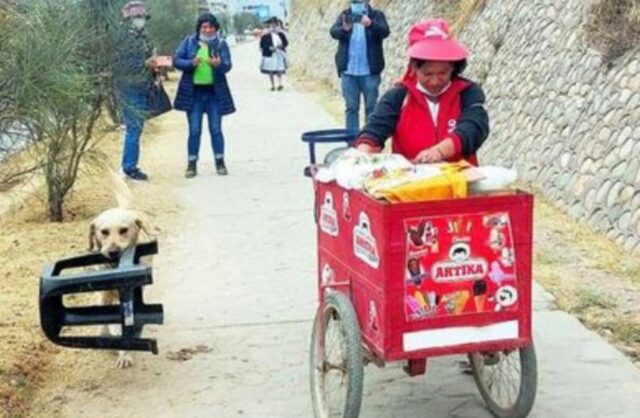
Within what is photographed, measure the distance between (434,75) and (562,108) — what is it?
16.6 ft

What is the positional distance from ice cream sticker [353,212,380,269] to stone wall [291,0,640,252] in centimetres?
347

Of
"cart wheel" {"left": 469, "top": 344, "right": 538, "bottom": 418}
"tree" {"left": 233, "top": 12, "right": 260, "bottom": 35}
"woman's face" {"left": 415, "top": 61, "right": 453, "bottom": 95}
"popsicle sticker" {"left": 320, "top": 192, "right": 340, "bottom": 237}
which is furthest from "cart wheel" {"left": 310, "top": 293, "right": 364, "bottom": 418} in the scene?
"tree" {"left": 233, "top": 12, "right": 260, "bottom": 35}

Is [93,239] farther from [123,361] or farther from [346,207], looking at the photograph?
[346,207]

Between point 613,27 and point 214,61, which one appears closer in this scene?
point 613,27

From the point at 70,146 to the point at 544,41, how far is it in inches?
187

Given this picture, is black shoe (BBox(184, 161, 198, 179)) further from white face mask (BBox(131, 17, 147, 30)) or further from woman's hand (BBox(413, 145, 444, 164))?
woman's hand (BBox(413, 145, 444, 164))

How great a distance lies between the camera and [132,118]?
34.5ft

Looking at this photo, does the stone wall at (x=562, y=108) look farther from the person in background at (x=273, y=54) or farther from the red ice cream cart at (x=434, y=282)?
the person in background at (x=273, y=54)

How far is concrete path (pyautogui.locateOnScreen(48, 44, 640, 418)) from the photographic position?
4.84 metres

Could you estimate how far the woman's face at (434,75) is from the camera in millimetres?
4571

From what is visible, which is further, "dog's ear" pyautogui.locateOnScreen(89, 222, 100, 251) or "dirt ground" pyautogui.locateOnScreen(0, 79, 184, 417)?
"dog's ear" pyautogui.locateOnScreen(89, 222, 100, 251)

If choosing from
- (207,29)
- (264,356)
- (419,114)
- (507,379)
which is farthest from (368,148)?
(207,29)

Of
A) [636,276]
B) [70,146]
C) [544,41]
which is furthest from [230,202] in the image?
[636,276]

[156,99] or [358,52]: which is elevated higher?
[358,52]
